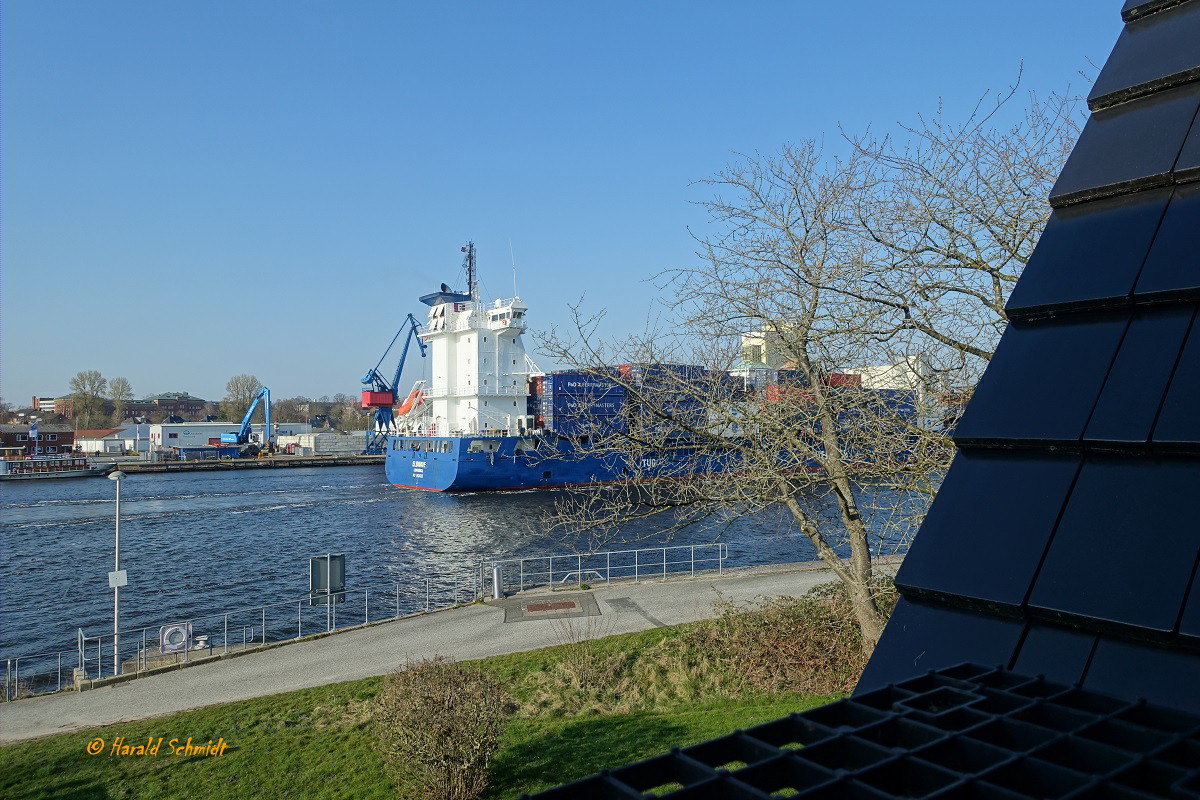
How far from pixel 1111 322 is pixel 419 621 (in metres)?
14.2

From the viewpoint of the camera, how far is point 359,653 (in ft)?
41.9

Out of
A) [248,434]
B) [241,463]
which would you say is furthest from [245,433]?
[241,463]

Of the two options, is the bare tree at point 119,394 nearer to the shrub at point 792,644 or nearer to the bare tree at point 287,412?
the bare tree at point 287,412

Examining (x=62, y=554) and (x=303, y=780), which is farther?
(x=62, y=554)

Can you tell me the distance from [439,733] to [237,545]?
2900cm

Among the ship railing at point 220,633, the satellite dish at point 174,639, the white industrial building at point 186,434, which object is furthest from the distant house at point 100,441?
the satellite dish at point 174,639

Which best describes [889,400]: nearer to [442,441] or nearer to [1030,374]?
[1030,374]

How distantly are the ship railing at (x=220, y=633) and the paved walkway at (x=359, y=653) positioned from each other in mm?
719

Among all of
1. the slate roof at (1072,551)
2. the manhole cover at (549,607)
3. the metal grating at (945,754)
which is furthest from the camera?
the manhole cover at (549,607)

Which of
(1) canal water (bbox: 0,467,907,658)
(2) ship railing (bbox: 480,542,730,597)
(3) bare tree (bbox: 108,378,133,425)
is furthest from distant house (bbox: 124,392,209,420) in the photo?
(2) ship railing (bbox: 480,542,730,597)

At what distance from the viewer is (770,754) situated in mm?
1375

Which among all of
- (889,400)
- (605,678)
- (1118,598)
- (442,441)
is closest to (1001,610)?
(1118,598)

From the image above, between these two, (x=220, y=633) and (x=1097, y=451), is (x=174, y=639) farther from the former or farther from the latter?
(x=1097, y=451)

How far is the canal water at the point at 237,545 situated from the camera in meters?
22.3
